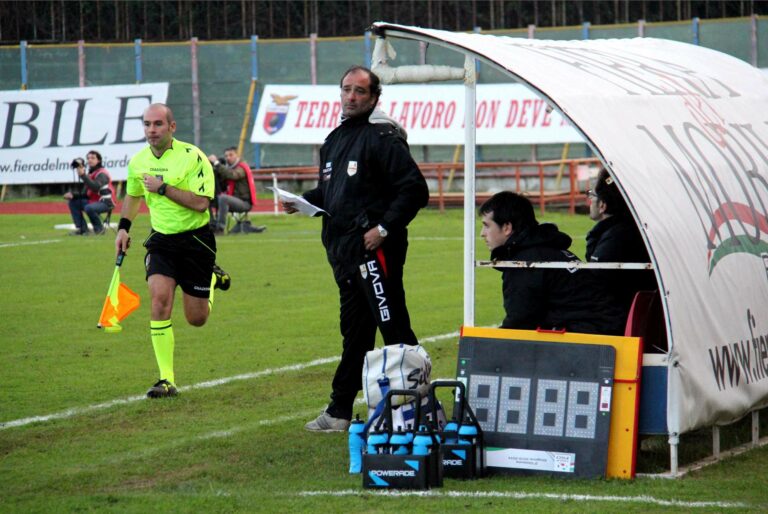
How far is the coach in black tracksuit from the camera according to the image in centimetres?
786

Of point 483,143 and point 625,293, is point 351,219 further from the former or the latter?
point 483,143

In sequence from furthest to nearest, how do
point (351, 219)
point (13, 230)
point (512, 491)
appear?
point (13, 230) → point (351, 219) → point (512, 491)

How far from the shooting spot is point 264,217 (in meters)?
30.8

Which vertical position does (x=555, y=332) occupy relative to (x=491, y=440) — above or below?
above

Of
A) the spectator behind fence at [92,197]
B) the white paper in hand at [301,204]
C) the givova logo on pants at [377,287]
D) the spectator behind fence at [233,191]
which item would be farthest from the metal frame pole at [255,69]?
the givova logo on pants at [377,287]

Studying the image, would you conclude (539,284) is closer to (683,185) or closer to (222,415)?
(683,185)

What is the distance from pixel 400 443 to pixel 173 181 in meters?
4.05

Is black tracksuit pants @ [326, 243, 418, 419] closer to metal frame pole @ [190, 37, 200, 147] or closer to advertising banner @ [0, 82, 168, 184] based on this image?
advertising banner @ [0, 82, 168, 184]

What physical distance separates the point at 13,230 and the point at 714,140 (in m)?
22.1

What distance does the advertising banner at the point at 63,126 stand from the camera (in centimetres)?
3681

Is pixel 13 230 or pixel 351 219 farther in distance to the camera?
pixel 13 230

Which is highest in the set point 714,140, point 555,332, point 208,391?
point 714,140

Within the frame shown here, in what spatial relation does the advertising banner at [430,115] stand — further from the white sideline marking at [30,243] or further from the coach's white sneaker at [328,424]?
the coach's white sneaker at [328,424]

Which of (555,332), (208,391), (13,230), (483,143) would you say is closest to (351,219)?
(555,332)
